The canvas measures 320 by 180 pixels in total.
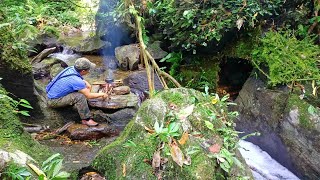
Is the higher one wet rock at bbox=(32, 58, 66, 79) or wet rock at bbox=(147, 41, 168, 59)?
wet rock at bbox=(147, 41, 168, 59)

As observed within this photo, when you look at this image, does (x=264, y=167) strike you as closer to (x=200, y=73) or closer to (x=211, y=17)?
(x=200, y=73)

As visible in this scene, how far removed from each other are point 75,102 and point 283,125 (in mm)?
3795

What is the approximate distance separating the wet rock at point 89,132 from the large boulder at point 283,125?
2.52 metres

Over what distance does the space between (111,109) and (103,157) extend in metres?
3.12

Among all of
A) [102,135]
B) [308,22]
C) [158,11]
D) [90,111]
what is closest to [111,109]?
[90,111]

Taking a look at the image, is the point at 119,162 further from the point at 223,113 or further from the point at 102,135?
the point at 102,135

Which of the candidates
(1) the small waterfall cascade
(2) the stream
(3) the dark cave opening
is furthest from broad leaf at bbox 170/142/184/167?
(1) the small waterfall cascade

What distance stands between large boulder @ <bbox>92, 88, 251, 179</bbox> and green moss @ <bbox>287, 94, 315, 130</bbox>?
72.6 inches

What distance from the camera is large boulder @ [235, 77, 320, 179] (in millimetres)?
5000

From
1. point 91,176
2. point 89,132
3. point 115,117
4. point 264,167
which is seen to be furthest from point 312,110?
point 89,132

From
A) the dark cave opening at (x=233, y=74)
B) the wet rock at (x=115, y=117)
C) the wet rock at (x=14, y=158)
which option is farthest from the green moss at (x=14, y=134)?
the dark cave opening at (x=233, y=74)

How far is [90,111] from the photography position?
6523mm

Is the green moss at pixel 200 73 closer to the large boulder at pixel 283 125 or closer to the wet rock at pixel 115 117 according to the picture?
the large boulder at pixel 283 125

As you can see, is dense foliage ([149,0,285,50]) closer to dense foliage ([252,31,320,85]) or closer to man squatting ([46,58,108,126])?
dense foliage ([252,31,320,85])
